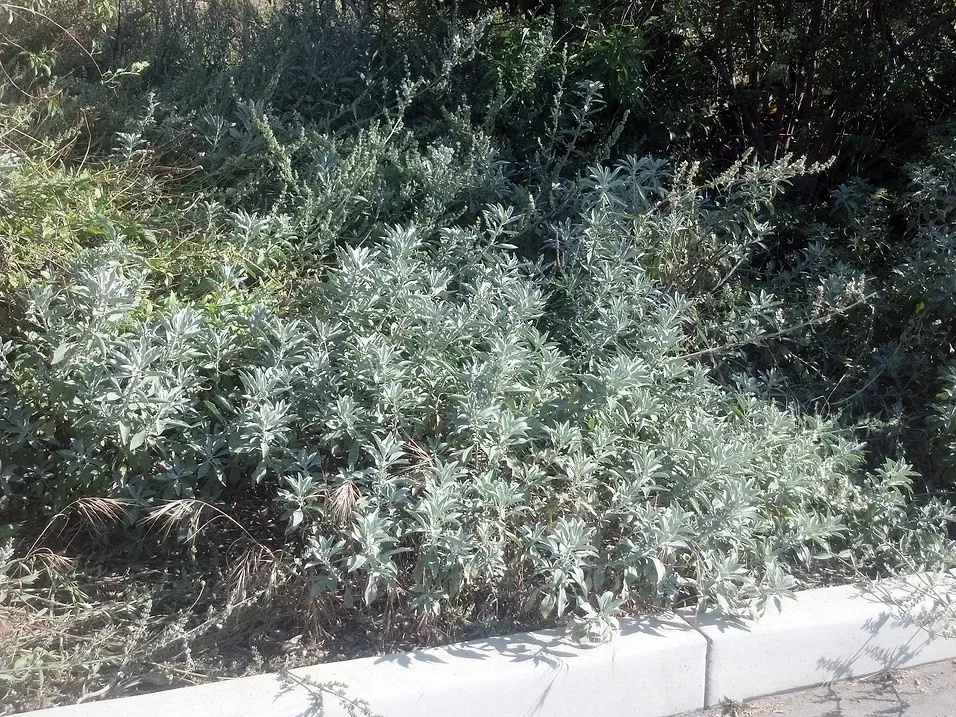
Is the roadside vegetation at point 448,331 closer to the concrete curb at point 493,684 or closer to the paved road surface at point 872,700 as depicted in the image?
the concrete curb at point 493,684

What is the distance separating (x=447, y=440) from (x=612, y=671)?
100cm

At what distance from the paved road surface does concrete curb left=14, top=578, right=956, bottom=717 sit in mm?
37

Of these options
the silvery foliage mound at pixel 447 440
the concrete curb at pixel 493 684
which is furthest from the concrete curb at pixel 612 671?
the silvery foliage mound at pixel 447 440

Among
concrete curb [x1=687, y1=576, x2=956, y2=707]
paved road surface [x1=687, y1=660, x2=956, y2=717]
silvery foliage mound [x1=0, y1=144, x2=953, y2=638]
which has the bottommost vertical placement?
paved road surface [x1=687, y1=660, x2=956, y2=717]

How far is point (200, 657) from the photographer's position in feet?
10.0

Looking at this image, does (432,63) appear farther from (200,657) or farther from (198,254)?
(200,657)

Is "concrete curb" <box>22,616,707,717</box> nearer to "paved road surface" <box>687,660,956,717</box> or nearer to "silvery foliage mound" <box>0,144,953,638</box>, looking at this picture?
"silvery foliage mound" <box>0,144,953,638</box>

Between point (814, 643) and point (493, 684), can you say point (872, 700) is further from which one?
point (493, 684)

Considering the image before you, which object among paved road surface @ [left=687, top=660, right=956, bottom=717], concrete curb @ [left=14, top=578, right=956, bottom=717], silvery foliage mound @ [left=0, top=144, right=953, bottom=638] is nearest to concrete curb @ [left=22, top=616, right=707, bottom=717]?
concrete curb @ [left=14, top=578, right=956, bottom=717]

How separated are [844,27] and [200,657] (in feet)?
16.4

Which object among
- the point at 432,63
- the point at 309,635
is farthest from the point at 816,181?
the point at 309,635

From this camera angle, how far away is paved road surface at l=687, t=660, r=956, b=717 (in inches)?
122

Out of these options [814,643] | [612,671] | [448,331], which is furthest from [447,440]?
[814,643]

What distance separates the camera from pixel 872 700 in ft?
10.4
